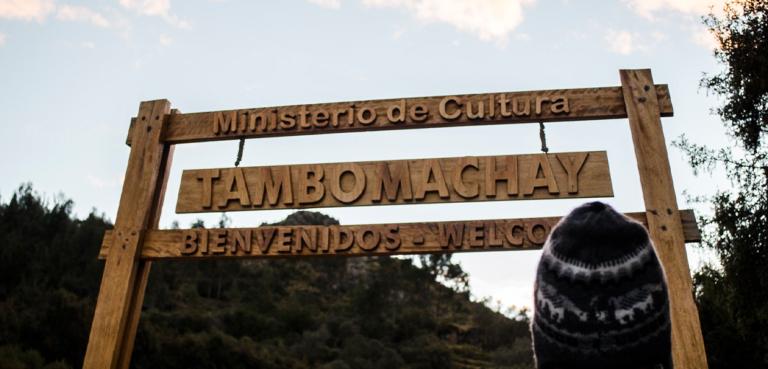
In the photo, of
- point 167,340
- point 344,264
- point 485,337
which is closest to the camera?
point 167,340

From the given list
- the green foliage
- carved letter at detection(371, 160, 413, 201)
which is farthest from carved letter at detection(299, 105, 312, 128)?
the green foliage

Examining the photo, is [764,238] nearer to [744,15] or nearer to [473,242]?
[744,15]

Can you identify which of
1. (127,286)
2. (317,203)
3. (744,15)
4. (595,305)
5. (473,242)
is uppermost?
(744,15)

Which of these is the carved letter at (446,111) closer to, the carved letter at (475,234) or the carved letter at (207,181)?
the carved letter at (475,234)

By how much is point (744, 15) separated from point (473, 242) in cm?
1027

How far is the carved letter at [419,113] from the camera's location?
3842 mm

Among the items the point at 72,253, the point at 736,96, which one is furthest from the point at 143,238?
the point at 72,253

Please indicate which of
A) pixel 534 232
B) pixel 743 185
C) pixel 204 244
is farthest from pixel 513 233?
pixel 743 185

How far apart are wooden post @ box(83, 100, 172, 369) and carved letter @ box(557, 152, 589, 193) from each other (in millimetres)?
2997

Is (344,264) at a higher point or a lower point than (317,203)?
higher

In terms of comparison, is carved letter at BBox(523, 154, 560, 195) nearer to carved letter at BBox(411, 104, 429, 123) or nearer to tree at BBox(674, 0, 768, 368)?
carved letter at BBox(411, 104, 429, 123)

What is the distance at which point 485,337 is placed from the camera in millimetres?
42656

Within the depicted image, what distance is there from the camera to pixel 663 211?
3.31 m

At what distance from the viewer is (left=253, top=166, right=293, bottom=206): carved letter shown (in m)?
3.80
